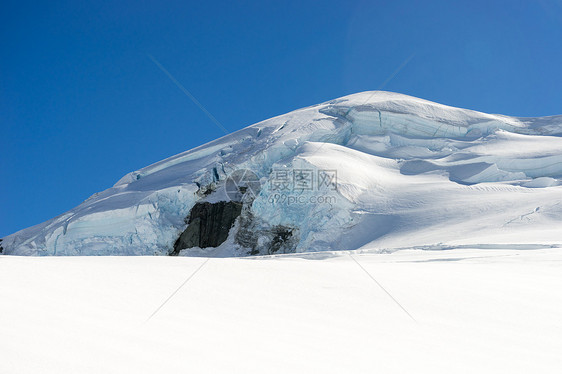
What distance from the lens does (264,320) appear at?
278 centimetres

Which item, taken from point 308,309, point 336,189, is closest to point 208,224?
point 336,189

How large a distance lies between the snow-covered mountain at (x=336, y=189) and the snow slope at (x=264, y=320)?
23.8ft

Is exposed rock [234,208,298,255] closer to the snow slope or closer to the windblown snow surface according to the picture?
the windblown snow surface

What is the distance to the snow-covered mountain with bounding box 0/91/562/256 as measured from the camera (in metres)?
13.9

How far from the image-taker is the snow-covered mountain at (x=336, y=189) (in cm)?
1385

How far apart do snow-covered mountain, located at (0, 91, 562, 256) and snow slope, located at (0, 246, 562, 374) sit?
23.8ft

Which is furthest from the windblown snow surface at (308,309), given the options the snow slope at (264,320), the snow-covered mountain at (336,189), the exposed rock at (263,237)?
the exposed rock at (263,237)

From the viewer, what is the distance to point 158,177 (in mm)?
22891

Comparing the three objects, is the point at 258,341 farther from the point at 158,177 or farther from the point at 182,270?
the point at 158,177

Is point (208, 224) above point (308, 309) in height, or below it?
above

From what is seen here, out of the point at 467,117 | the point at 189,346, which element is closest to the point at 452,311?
the point at 189,346

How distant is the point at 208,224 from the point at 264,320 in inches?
693

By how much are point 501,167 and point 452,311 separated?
17.3 m

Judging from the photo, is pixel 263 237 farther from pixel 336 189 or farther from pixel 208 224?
pixel 208 224
